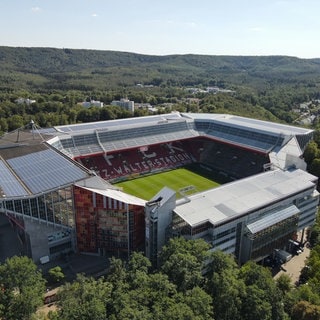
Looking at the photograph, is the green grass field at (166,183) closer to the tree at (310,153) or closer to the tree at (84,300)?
the tree at (310,153)

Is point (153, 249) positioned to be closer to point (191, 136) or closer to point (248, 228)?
point (248, 228)

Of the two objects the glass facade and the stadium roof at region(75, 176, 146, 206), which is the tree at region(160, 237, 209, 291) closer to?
the stadium roof at region(75, 176, 146, 206)

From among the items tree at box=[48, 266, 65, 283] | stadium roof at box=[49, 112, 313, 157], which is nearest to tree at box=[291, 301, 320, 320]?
tree at box=[48, 266, 65, 283]

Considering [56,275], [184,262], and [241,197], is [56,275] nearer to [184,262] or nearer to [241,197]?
[184,262]

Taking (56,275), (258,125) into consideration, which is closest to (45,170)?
(56,275)

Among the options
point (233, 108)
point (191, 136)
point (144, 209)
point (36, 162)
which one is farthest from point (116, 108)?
point (144, 209)

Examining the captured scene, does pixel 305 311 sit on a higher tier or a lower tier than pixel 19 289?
lower

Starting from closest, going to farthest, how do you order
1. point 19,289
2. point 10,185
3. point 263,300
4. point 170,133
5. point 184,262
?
point 263,300 → point 19,289 → point 184,262 → point 10,185 → point 170,133
